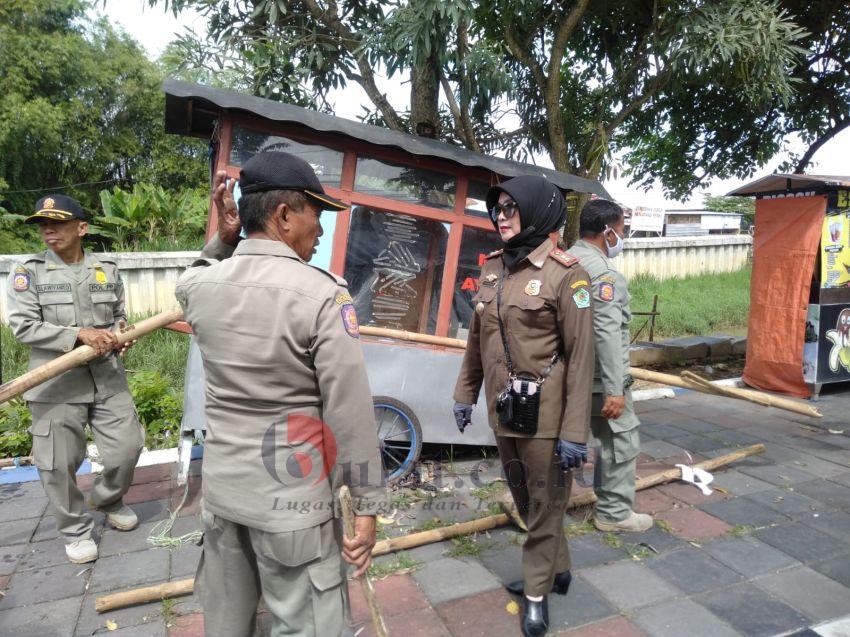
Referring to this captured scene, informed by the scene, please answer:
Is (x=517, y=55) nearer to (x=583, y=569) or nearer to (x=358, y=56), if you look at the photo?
(x=358, y=56)

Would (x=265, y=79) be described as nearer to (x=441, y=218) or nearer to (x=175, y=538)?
(x=441, y=218)

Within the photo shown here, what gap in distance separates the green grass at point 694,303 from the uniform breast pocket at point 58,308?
26.5 ft

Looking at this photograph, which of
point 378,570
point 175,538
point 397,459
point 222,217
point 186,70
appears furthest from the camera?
point 186,70

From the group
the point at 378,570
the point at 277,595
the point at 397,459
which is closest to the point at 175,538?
the point at 378,570

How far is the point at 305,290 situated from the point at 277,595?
2.94ft

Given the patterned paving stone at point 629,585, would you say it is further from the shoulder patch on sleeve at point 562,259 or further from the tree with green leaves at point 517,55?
the tree with green leaves at point 517,55

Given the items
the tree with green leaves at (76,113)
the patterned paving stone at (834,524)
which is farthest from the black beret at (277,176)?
the tree with green leaves at (76,113)

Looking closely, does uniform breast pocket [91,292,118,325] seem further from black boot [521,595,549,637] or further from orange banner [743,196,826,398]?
orange banner [743,196,826,398]

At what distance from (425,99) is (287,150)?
1922mm

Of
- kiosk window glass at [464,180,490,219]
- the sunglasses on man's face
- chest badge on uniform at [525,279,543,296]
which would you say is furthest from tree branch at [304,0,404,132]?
chest badge on uniform at [525,279,543,296]

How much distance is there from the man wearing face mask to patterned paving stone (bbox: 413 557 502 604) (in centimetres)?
86

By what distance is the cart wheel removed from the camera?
4.21 metres

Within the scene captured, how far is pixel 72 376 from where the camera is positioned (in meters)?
3.27

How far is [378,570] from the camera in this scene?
311 centimetres
